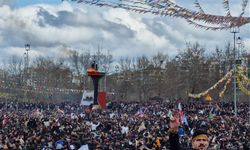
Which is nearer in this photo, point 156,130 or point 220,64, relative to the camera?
point 156,130

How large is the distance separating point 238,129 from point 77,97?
44.1 metres

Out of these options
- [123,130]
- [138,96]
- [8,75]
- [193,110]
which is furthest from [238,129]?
[8,75]

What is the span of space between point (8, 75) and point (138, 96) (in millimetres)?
20093

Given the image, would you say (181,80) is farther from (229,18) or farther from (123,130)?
(229,18)

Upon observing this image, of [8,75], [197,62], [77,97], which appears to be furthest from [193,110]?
[8,75]

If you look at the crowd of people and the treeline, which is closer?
the crowd of people

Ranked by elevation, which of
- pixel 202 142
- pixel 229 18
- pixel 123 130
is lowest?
pixel 123 130

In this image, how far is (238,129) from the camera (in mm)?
26766

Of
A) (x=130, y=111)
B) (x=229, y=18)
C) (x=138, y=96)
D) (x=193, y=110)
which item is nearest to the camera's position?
(x=229, y=18)

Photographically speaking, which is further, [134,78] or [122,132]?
[134,78]

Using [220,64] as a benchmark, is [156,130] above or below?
below

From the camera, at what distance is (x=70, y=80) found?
8562cm

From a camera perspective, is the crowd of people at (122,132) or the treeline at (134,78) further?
the treeline at (134,78)

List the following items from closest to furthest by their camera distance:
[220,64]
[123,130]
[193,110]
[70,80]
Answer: [123,130] < [193,110] < [220,64] < [70,80]
